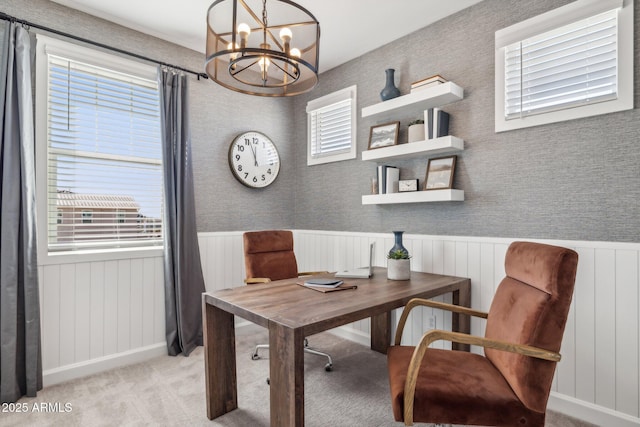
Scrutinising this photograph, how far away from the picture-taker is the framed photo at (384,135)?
296cm

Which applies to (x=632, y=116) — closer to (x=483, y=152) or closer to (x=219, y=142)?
(x=483, y=152)

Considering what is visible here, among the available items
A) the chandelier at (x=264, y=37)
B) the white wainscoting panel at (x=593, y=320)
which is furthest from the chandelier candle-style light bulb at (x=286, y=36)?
the white wainscoting panel at (x=593, y=320)

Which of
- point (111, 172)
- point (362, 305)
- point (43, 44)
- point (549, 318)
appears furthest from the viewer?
point (111, 172)

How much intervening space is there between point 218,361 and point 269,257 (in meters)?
1.08

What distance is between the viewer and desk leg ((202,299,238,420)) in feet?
6.66

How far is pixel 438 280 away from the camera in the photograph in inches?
95.6

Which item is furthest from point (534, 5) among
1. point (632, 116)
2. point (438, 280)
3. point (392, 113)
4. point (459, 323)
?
point (459, 323)

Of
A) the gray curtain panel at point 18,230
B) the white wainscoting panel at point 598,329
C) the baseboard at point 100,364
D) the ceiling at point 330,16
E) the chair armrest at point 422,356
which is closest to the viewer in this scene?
the chair armrest at point 422,356

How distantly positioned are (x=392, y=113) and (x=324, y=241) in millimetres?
1467

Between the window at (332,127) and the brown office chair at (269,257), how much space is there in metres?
1.02

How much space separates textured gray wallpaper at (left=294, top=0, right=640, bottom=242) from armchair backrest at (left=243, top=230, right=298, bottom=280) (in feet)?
2.27

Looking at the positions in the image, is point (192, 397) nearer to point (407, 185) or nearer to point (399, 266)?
point (399, 266)

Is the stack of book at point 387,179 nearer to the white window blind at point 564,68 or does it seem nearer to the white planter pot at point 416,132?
the white planter pot at point 416,132

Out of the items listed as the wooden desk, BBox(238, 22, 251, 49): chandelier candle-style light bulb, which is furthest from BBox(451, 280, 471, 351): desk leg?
BBox(238, 22, 251, 49): chandelier candle-style light bulb
